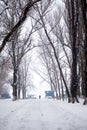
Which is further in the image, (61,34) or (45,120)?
(61,34)

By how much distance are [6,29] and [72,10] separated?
21.8 ft

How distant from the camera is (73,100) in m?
26.4

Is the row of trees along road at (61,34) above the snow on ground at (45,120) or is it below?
above

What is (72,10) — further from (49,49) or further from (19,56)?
(49,49)

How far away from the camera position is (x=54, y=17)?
36375 mm

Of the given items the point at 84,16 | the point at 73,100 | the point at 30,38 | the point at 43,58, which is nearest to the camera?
the point at 84,16

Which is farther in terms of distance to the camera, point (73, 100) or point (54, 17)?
point (54, 17)

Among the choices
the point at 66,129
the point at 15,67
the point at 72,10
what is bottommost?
the point at 66,129

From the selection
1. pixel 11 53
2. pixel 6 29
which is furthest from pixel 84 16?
pixel 11 53

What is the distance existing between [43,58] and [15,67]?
1877 centimetres

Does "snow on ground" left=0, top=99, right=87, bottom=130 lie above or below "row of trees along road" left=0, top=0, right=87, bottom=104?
below

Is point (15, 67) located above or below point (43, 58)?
below

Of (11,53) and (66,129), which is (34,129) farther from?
(11,53)

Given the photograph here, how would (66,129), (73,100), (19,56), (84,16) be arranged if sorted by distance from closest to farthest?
(66,129) < (84,16) < (73,100) < (19,56)
